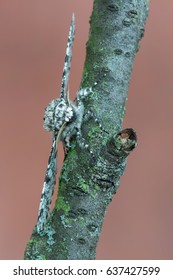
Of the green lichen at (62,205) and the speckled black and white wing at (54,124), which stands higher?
the speckled black and white wing at (54,124)

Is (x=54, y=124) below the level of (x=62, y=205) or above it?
above

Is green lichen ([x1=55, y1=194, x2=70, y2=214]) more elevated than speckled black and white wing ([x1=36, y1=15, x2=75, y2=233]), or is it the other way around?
speckled black and white wing ([x1=36, y1=15, x2=75, y2=233])

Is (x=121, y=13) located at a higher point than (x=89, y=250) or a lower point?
higher

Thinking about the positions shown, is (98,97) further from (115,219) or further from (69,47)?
(115,219)
